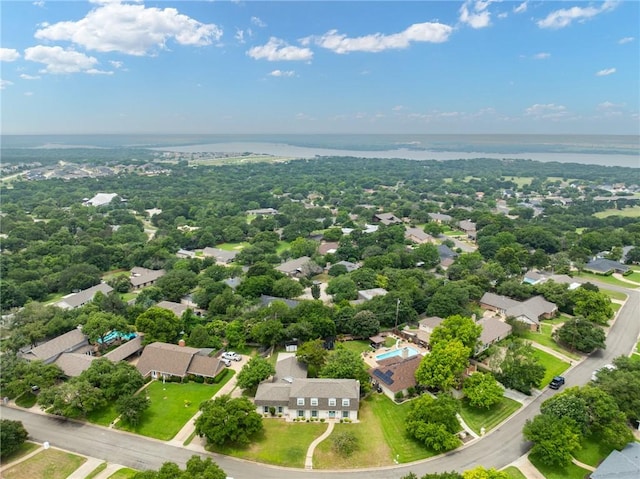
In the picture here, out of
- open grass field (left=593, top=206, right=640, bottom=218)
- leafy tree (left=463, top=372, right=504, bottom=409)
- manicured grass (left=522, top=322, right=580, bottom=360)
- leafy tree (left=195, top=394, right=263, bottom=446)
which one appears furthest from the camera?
open grass field (left=593, top=206, right=640, bottom=218)

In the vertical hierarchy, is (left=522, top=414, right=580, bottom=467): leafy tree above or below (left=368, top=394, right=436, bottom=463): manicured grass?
above

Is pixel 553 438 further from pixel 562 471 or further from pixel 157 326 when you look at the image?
pixel 157 326

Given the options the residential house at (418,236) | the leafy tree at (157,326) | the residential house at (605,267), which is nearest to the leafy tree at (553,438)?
the leafy tree at (157,326)

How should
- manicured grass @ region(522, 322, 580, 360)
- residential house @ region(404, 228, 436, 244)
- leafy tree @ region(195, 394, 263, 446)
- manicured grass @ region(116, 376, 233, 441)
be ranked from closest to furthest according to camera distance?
leafy tree @ region(195, 394, 263, 446)
manicured grass @ region(116, 376, 233, 441)
manicured grass @ region(522, 322, 580, 360)
residential house @ region(404, 228, 436, 244)

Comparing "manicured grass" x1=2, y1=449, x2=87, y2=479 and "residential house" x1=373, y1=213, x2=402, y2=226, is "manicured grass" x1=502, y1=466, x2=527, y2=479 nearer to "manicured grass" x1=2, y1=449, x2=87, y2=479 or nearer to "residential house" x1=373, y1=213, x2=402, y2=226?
"manicured grass" x1=2, y1=449, x2=87, y2=479

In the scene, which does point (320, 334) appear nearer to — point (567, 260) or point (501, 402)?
point (501, 402)

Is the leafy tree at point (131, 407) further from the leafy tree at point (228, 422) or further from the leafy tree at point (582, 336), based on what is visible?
the leafy tree at point (582, 336)

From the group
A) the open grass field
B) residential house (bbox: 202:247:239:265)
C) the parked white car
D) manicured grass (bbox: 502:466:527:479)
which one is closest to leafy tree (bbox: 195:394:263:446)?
the parked white car

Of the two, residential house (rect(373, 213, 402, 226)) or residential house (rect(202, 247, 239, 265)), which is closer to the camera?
residential house (rect(202, 247, 239, 265))
